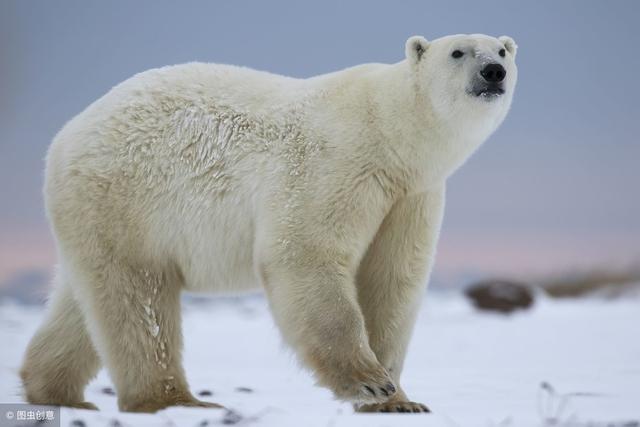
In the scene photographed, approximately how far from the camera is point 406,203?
557 centimetres

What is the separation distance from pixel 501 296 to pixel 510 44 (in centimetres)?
1079

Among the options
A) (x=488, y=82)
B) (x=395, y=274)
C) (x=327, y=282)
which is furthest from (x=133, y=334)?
(x=488, y=82)

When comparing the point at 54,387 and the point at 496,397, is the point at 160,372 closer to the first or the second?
the point at 54,387

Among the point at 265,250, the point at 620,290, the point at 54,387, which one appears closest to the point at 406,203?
the point at 265,250

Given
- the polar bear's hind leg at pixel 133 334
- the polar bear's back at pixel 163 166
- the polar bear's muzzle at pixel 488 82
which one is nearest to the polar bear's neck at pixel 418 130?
the polar bear's muzzle at pixel 488 82

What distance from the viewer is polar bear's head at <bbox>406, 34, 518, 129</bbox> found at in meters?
5.16

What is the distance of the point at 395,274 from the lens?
5.59m

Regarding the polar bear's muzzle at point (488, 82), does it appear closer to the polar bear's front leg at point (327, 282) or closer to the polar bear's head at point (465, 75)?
the polar bear's head at point (465, 75)

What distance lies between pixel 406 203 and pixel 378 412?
1357 mm

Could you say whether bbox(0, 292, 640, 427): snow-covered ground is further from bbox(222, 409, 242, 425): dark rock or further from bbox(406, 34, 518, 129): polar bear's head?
bbox(406, 34, 518, 129): polar bear's head

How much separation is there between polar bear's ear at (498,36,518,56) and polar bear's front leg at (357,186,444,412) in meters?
1.16

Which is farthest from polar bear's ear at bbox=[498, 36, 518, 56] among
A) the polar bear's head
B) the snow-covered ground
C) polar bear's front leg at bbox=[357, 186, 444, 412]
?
the snow-covered ground

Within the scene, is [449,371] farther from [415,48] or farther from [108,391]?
[415,48]

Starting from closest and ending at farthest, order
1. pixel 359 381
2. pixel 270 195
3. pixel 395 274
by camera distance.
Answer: pixel 359 381 → pixel 270 195 → pixel 395 274
